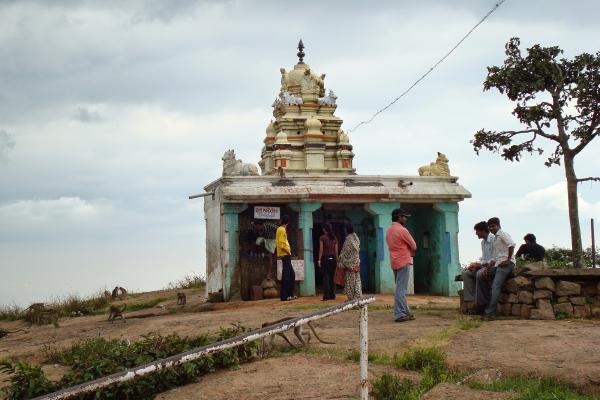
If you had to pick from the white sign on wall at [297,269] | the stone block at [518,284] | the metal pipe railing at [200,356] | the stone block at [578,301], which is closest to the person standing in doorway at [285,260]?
the white sign on wall at [297,269]

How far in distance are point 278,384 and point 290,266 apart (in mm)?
8899

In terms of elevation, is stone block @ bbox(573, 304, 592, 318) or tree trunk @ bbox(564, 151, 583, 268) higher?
tree trunk @ bbox(564, 151, 583, 268)

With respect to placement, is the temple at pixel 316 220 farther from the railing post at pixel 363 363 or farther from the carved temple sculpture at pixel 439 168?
the railing post at pixel 363 363

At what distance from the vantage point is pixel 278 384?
665cm

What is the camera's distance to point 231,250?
55.1 feet

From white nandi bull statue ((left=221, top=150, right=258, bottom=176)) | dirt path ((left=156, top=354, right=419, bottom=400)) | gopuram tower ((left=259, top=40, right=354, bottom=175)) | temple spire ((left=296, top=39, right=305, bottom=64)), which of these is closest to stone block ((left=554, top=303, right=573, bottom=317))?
dirt path ((left=156, top=354, right=419, bottom=400))

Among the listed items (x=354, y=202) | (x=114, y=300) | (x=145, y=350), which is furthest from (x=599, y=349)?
(x=114, y=300)

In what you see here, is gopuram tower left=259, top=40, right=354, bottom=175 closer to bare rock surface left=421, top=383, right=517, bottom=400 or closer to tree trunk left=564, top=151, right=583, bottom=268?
tree trunk left=564, top=151, right=583, bottom=268

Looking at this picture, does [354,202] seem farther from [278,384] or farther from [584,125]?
[278,384]

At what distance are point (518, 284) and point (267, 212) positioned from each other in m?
7.56

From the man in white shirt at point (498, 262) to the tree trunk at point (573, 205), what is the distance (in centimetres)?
713

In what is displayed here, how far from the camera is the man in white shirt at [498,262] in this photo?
10.7m

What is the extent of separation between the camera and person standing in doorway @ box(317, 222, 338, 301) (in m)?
15.1

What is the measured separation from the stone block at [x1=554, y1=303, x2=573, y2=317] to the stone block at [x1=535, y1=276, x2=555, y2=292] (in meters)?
0.26
